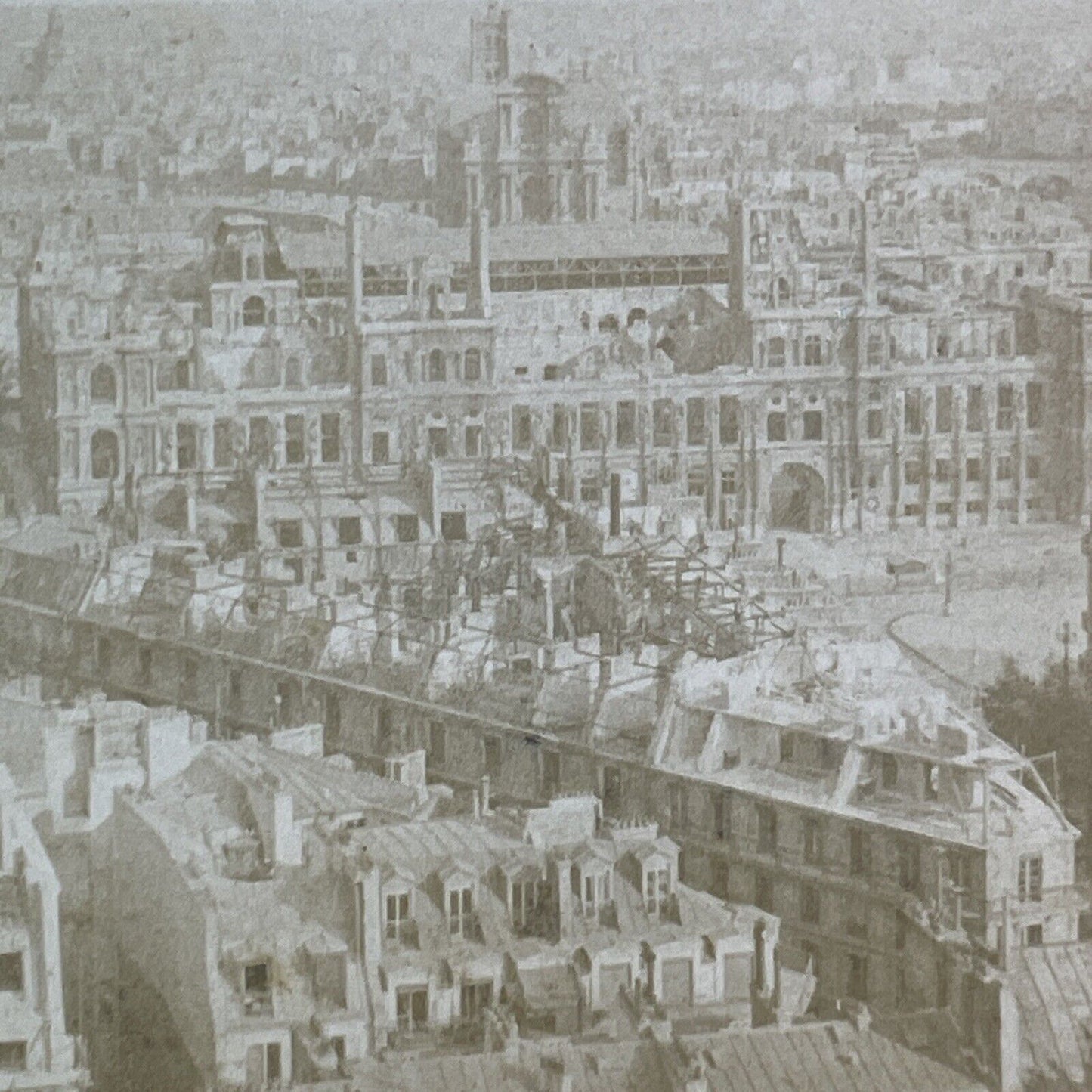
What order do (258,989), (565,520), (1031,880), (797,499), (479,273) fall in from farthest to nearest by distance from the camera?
(797,499)
(479,273)
(565,520)
(1031,880)
(258,989)

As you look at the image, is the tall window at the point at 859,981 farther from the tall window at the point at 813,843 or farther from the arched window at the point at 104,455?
the arched window at the point at 104,455

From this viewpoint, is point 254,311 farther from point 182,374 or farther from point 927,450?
point 927,450

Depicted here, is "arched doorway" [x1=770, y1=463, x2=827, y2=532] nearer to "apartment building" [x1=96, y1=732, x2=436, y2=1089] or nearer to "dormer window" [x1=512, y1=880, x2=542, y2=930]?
"apartment building" [x1=96, y1=732, x2=436, y2=1089]

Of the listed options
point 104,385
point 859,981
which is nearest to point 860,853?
point 859,981

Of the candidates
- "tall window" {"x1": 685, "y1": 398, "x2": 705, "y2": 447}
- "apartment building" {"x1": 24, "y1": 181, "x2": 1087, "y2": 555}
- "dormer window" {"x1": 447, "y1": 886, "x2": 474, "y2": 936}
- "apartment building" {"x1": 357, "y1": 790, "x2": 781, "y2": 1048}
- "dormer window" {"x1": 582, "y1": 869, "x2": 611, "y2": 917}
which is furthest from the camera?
"tall window" {"x1": 685, "y1": 398, "x2": 705, "y2": 447}

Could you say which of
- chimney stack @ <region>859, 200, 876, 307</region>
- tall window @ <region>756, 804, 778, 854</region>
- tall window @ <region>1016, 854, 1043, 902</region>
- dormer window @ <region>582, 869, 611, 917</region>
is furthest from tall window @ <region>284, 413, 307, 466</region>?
tall window @ <region>1016, 854, 1043, 902</region>

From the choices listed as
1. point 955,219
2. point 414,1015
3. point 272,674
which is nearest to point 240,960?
point 414,1015
